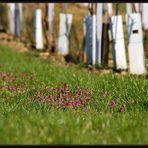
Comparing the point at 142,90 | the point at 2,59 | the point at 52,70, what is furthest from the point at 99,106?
the point at 2,59

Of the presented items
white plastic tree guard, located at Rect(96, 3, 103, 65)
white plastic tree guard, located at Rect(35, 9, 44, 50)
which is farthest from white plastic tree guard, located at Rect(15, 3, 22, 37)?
white plastic tree guard, located at Rect(96, 3, 103, 65)

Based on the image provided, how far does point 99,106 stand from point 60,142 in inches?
127

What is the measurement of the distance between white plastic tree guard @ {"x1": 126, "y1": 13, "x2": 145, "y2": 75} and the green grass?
6167mm

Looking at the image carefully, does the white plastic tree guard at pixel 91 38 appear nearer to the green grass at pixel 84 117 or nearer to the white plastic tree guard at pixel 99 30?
the white plastic tree guard at pixel 99 30

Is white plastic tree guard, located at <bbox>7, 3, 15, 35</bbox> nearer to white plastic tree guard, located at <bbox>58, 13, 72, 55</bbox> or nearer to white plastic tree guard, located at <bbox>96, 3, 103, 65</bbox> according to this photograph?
white plastic tree guard, located at <bbox>58, 13, 72, 55</bbox>

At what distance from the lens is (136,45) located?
1777 centimetres

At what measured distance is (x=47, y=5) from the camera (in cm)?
2941

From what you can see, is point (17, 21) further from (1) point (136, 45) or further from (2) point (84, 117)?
(2) point (84, 117)

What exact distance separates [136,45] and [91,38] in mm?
3835

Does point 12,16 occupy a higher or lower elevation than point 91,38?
higher

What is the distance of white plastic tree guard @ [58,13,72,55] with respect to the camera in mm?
27359

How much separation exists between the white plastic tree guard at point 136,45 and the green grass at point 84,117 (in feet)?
20.2

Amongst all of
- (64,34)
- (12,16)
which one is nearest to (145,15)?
(64,34)

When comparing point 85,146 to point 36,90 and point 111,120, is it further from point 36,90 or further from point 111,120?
point 36,90
